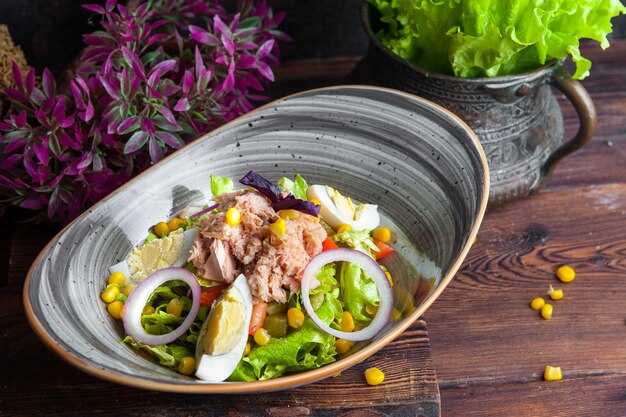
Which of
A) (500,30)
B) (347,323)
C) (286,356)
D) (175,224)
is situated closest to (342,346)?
(347,323)

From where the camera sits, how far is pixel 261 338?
2188 millimetres

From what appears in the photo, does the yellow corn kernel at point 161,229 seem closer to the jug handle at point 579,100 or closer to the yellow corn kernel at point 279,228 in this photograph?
the yellow corn kernel at point 279,228

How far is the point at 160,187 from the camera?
8.42ft

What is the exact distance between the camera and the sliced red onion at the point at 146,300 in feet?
7.17

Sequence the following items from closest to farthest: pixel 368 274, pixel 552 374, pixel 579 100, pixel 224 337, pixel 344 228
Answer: pixel 224 337
pixel 368 274
pixel 344 228
pixel 552 374
pixel 579 100

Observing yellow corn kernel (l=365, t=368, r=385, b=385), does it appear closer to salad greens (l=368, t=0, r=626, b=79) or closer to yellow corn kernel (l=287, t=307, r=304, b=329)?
yellow corn kernel (l=287, t=307, r=304, b=329)

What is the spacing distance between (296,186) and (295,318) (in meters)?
0.59

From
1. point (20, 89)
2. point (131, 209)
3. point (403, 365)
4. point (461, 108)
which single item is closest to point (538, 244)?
point (461, 108)

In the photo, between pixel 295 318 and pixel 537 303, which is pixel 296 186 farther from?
pixel 537 303

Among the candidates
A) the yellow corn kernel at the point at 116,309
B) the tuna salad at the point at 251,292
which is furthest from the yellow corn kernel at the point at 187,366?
the yellow corn kernel at the point at 116,309

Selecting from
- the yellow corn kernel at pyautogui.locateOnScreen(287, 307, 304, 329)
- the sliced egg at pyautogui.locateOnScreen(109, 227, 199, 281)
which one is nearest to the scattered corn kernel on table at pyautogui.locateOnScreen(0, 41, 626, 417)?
the yellow corn kernel at pyautogui.locateOnScreen(287, 307, 304, 329)

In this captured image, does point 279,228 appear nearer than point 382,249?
Yes

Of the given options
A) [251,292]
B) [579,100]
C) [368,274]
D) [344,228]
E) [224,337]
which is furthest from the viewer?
[579,100]

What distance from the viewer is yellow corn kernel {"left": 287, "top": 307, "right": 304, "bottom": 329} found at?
7.27 ft
